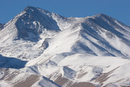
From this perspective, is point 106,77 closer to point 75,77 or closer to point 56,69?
point 75,77

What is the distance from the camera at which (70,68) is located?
644 ft

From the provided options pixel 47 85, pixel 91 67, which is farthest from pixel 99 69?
pixel 47 85

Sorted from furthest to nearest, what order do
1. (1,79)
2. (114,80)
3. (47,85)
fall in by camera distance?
(1,79) → (114,80) → (47,85)

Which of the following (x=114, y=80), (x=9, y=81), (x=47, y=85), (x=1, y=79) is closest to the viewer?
(x=47, y=85)

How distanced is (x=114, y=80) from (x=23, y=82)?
3705cm

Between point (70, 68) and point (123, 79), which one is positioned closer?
point (123, 79)

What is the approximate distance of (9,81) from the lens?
173000 millimetres

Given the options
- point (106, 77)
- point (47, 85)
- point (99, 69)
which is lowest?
point (47, 85)

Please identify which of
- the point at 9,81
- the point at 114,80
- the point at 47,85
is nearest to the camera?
the point at 47,85

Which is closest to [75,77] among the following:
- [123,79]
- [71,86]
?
[71,86]

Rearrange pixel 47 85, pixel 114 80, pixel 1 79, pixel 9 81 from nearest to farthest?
pixel 47 85
pixel 114 80
pixel 9 81
pixel 1 79

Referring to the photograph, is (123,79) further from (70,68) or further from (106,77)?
(70,68)

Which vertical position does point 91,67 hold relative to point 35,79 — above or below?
above

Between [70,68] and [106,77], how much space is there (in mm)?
38608
